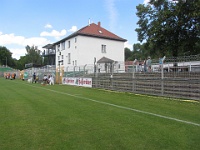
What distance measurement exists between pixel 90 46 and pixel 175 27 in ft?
84.1

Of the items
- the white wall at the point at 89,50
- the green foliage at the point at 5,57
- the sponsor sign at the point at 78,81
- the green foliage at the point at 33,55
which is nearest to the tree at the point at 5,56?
the green foliage at the point at 5,57

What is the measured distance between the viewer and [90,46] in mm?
49344

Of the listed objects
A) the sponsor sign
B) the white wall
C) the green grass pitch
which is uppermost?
the white wall

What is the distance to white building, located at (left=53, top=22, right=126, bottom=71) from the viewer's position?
159 feet

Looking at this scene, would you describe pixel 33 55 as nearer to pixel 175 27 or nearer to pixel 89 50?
pixel 89 50

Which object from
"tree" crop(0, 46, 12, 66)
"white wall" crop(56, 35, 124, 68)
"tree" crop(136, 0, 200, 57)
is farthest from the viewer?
"tree" crop(0, 46, 12, 66)

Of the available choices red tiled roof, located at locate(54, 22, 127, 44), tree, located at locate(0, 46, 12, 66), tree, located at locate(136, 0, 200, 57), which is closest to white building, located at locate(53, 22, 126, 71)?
red tiled roof, located at locate(54, 22, 127, 44)

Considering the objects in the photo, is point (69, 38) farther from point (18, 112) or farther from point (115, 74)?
point (18, 112)

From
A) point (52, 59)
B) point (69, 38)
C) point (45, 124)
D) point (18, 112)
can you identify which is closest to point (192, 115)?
point (45, 124)

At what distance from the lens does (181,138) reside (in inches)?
235

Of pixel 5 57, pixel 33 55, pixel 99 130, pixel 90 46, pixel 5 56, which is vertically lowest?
pixel 99 130

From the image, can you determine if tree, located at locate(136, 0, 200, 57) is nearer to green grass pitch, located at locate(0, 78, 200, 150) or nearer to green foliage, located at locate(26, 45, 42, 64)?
green grass pitch, located at locate(0, 78, 200, 150)

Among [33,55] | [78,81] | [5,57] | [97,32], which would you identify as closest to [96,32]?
[97,32]

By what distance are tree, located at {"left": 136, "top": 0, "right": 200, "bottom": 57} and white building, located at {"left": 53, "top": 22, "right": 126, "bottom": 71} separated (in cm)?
1937
